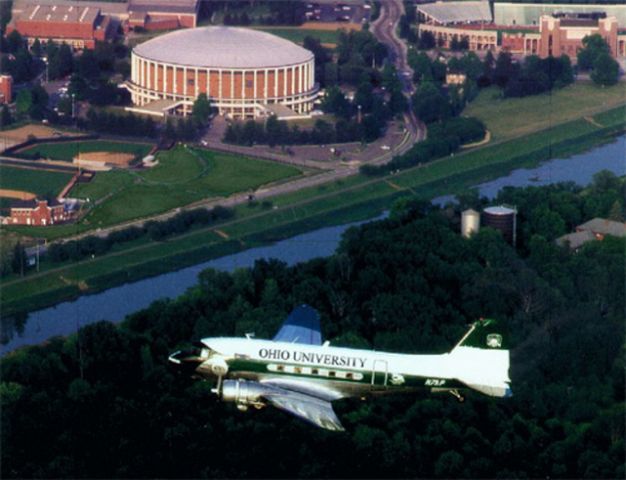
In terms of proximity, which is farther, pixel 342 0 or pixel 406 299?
pixel 342 0

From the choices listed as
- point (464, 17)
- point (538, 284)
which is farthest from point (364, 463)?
point (464, 17)

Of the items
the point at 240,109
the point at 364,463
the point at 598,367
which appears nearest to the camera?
the point at 364,463

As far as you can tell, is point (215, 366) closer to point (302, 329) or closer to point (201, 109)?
point (302, 329)

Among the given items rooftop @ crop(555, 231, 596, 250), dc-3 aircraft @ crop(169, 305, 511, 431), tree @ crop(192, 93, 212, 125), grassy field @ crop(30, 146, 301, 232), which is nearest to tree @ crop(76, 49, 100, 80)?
tree @ crop(192, 93, 212, 125)

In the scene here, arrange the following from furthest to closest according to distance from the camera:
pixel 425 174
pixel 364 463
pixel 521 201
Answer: pixel 425 174
pixel 521 201
pixel 364 463

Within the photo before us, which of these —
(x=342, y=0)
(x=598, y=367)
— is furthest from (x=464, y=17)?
(x=598, y=367)

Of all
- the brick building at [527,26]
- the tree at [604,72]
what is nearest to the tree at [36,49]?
the brick building at [527,26]

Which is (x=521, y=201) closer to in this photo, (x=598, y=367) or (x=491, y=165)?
(x=491, y=165)
